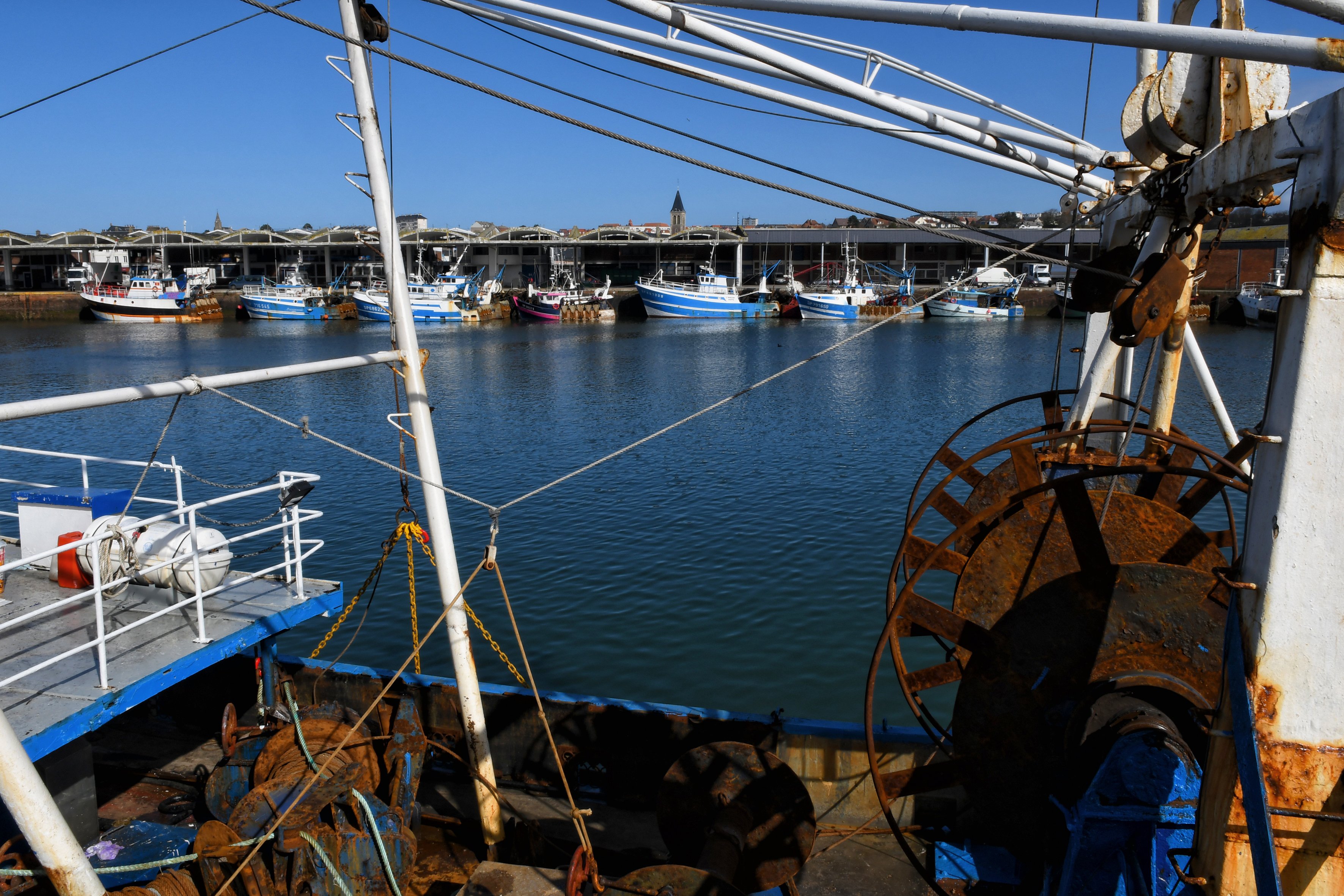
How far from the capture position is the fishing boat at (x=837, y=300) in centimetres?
8169

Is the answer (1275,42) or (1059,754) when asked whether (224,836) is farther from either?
(1275,42)

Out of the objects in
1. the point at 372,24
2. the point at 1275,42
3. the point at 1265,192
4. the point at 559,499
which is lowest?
the point at 559,499

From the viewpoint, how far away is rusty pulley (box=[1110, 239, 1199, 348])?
6.07 meters

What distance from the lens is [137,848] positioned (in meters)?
6.79

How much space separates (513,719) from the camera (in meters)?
8.68

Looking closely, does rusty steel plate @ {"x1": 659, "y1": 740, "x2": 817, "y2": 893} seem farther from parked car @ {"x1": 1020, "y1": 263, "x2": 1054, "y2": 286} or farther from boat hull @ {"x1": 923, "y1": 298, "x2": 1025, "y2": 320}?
parked car @ {"x1": 1020, "y1": 263, "x2": 1054, "y2": 286}

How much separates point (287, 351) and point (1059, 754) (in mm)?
56721

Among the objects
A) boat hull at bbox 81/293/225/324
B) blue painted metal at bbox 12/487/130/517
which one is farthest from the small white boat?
boat hull at bbox 81/293/225/324

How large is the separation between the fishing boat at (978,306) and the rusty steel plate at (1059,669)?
78839 millimetres

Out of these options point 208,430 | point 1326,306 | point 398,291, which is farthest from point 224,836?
point 208,430

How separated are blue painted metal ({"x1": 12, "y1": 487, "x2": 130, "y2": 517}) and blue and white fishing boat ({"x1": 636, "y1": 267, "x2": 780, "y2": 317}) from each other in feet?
253

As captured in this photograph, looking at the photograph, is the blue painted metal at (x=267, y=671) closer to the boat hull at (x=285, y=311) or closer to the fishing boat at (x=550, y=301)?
the fishing boat at (x=550, y=301)

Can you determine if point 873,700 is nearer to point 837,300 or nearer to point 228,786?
point 228,786

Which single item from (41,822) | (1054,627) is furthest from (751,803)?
(41,822)
